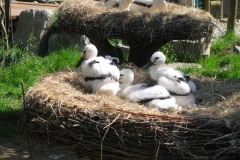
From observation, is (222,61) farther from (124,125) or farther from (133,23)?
(124,125)

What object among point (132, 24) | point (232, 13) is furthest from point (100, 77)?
point (232, 13)

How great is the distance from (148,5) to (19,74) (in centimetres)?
276

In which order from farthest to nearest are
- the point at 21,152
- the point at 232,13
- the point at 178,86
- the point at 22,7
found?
the point at 22,7
the point at 232,13
the point at 21,152
the point at 178,86

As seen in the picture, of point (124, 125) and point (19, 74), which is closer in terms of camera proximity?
point (124, 125)

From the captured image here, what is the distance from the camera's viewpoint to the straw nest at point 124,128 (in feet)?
13.8

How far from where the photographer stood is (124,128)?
169 inches

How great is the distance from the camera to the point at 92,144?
4398 mm

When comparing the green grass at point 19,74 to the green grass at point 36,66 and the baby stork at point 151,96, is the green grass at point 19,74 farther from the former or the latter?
the baby stork at point 151,96

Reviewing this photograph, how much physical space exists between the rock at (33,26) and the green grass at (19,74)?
72cm

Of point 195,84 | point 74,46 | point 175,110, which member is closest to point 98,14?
point 195,84

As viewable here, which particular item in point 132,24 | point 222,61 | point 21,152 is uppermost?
point 132,24

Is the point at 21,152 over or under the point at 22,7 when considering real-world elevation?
under

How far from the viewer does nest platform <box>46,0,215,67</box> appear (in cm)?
626

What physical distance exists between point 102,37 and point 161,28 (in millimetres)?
706
